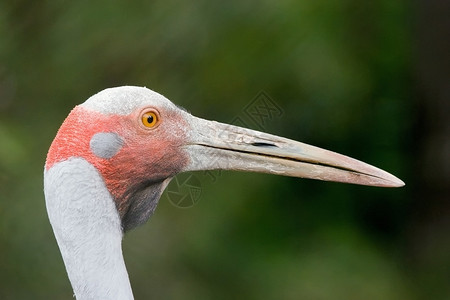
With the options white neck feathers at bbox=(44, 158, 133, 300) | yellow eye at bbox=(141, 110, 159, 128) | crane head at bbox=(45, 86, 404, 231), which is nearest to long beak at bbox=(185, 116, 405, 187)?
crane head at bbox=(45, 86, 404, 231)

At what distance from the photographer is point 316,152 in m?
2.82

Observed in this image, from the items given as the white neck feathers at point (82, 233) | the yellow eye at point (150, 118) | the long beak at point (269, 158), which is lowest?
the white neck feathers at point (82, 233)

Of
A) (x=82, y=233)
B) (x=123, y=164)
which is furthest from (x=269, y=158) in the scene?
(x=82, y=233)

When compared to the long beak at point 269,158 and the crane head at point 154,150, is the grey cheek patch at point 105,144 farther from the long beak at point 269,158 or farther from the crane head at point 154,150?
the long beak at point 269,158

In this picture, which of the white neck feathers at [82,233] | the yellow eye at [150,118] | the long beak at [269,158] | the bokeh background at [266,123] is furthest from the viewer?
the bokeh background at [266,123]

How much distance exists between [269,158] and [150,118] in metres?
0.45

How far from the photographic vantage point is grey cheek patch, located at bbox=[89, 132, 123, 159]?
8.47ft

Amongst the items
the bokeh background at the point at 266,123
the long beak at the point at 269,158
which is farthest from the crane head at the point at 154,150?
the bokeh background at the point at 266,123

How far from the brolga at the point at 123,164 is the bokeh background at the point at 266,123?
2338 millimetres

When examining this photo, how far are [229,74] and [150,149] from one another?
286cm

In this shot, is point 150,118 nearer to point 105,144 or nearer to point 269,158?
point 105,144

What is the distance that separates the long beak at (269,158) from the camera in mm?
2791

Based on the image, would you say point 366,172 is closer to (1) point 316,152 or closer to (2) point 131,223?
(1) point 316,152
